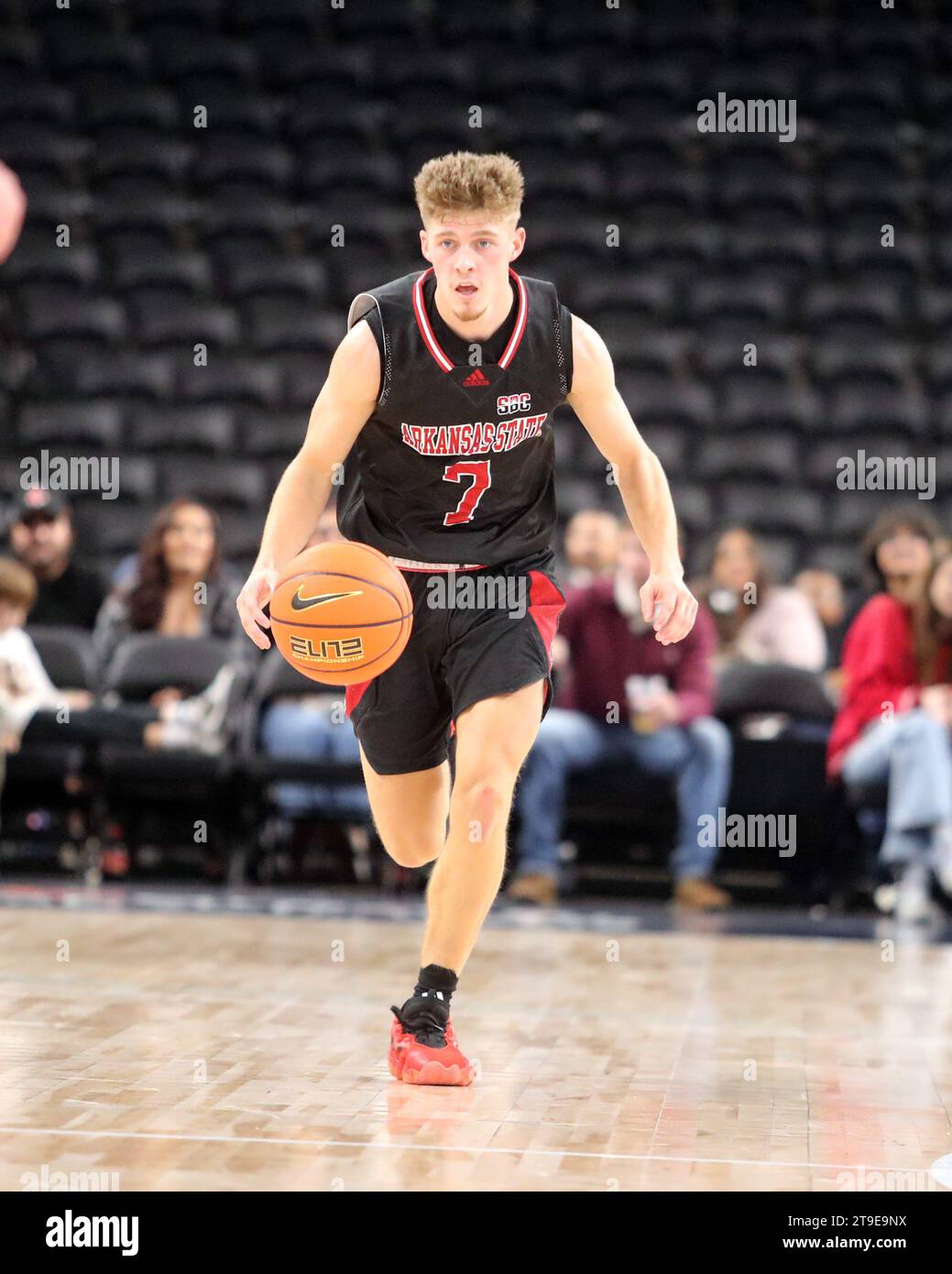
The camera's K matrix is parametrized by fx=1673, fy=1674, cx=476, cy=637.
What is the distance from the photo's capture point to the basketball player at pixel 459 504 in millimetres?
3271

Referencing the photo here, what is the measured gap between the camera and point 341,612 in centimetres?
324

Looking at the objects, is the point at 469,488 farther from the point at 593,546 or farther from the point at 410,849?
the point at 593,546

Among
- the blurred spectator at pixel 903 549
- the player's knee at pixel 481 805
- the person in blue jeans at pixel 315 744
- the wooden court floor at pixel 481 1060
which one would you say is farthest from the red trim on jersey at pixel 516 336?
the blurred spectator at pixel 903 549

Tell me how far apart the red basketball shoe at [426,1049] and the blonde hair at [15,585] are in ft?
12.0

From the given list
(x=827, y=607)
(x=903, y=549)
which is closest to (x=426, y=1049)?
(x=903, y=549)

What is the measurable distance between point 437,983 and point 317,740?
10.8 ft

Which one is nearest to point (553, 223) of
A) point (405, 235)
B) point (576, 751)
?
point (405, 235)

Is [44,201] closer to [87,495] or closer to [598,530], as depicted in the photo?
[87,495]

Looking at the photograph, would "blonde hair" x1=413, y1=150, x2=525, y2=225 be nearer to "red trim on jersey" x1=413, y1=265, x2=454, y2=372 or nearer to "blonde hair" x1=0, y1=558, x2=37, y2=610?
"red trim on jersey" x1=413, y1=265, x2=454, y2=372

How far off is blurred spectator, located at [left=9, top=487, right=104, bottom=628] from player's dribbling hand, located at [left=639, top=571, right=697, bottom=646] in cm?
429

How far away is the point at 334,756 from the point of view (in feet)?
21.4

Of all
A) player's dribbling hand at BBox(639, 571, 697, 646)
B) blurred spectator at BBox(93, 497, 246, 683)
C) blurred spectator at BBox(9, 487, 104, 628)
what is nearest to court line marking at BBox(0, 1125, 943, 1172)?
player's dribbling hand at BBox(639, 571, 697, 646)

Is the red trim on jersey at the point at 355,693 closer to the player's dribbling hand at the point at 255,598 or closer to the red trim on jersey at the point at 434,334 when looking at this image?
the player's dribbling hand at the point at 255,598

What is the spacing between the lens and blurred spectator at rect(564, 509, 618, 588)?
675 centimetres
